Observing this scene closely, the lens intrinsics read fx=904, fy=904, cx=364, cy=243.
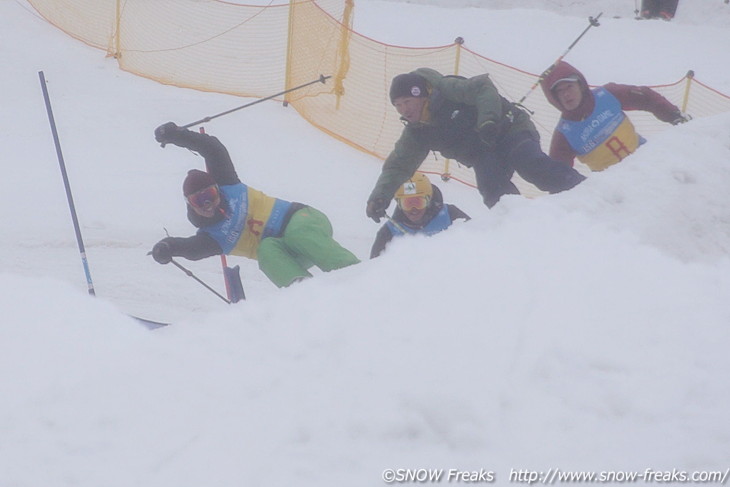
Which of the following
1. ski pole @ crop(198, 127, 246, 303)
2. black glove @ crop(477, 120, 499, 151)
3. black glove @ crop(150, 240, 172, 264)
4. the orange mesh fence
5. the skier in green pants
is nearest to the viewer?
black glove @ crop(477, 120, 499, 151)

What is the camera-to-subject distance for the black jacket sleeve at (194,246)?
5602 millimetres

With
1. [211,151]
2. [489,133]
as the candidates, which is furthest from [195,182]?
[489,133]

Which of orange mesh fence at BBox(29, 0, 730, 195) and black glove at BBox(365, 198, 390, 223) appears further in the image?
orange mesh fence at BBox(29, 0, 730, 195)

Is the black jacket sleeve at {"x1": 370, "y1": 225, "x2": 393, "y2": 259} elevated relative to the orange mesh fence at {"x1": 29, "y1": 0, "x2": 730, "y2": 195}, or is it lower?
elevated

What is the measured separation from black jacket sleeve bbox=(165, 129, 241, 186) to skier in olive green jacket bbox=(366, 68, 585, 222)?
95 cm

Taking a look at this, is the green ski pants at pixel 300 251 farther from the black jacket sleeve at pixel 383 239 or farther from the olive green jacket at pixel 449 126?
the olive green jacket at pixel 449 126

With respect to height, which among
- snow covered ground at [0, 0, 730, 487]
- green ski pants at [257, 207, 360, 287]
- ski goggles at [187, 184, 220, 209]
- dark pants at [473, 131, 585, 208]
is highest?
snow covered ground at [0, 0, 730, 487]

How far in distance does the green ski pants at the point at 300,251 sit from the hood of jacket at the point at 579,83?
5.00 ft

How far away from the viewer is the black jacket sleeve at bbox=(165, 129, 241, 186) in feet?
18.5

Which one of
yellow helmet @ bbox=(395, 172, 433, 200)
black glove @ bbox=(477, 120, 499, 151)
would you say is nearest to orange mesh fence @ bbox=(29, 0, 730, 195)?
yellow helmet @ bbox=(395, 172, 433, 200)

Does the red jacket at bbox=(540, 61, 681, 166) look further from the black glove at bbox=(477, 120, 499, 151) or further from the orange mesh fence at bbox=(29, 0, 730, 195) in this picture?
the orange mesh fence at bbox=(29, 0, 730, 195)

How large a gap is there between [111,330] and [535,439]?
69.6 inches

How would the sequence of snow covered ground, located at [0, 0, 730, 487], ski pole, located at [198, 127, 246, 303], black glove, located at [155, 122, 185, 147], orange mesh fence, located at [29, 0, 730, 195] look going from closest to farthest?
snow covered ground, located at [0, 0, 730, 487]
black glove, located at [155, 122, 185, 147]
ski pole, located at [198, 127, 246, 303]
orange mesh fence, located at [29, 0, 730, 195]

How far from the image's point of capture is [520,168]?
5289mm
